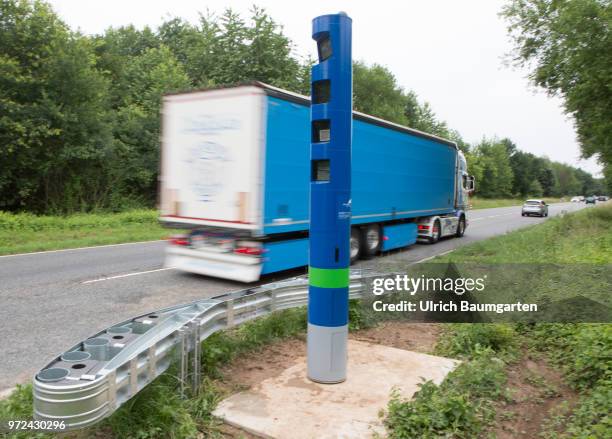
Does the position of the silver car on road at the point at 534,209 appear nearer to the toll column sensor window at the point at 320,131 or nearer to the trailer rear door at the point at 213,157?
the trailer rear door at the point at 213,157

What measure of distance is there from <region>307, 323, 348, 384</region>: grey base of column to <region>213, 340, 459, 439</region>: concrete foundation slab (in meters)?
0.08

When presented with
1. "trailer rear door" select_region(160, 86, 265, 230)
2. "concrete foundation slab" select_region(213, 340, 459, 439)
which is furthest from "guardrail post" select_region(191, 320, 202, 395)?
"trailer rear door" select_region(160, 86, 265, 230)

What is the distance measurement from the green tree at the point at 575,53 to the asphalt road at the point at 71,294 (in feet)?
31.0

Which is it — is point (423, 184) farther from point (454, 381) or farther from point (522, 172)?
point (522, 172)

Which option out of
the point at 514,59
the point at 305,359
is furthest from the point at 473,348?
the point at 514,59

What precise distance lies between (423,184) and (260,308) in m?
11.1

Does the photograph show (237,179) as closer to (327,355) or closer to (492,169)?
(327,355)

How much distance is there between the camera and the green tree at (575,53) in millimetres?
15641

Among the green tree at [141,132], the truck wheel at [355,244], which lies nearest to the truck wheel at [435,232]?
the truck wheel at [355,244]

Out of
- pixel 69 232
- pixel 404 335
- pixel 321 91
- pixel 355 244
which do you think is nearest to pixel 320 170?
pixel 321 91

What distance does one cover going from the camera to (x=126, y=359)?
10.7 ft

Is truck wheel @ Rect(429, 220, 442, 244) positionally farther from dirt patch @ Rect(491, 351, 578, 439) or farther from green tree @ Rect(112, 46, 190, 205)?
green tree @ Rect(112, 46, 190, 205)

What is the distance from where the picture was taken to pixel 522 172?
109688 millimetres

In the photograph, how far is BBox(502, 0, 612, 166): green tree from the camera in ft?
51.3
